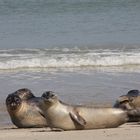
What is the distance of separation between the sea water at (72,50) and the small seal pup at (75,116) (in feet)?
4.90

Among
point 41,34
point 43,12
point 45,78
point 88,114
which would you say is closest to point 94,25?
point 41,34

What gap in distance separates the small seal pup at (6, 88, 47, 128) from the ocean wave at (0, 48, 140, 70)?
5.05 m

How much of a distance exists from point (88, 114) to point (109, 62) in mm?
6358

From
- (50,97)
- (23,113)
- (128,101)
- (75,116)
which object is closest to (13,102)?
(23,113)

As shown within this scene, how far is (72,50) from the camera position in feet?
47.1

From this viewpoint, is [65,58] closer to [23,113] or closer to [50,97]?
[23,113]

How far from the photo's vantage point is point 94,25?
18797mm

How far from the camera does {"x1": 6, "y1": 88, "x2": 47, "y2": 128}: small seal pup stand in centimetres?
703

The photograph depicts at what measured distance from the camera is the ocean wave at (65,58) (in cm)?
1251

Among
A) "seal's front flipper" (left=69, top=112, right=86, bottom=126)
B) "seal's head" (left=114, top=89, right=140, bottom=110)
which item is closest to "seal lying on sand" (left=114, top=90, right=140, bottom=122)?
"seal's head" (left=114, top=89, right=140, bottom=110)

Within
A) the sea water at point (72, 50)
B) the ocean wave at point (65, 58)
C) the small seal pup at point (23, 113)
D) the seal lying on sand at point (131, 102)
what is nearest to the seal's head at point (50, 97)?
the small seal pup at point (23, 113)

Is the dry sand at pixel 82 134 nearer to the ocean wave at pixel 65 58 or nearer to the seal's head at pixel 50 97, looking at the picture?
the seal's head at pixel 50 97

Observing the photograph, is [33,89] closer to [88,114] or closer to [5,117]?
[5,117]

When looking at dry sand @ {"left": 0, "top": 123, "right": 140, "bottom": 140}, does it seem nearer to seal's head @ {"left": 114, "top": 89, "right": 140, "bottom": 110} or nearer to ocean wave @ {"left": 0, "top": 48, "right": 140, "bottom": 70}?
seal's head @ {"left": 114, "top": 89, "right": 140, "bottom": 110}
